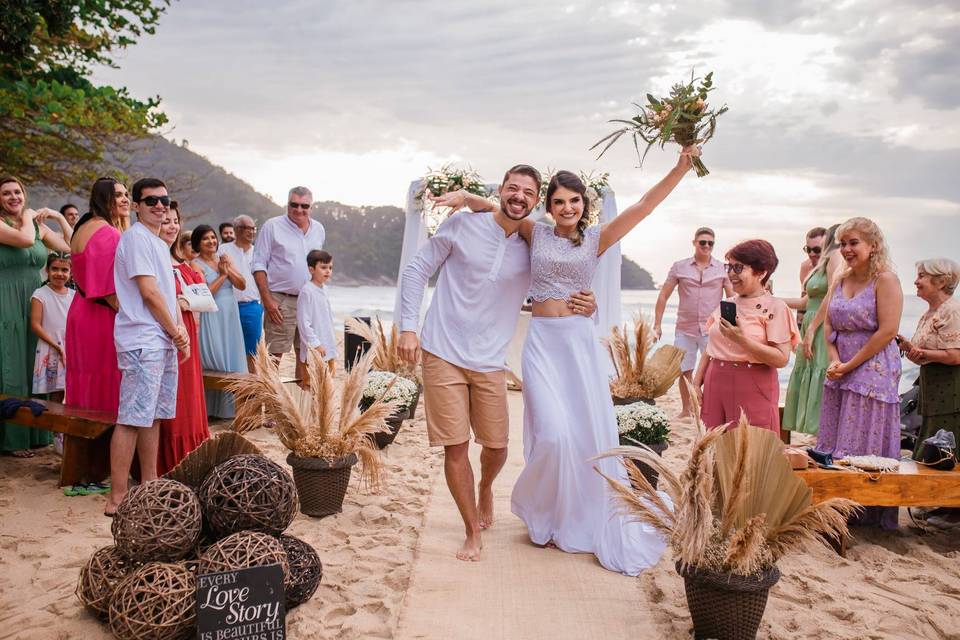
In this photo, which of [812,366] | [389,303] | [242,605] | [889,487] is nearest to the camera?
[242,605]

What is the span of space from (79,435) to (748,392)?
407 cm

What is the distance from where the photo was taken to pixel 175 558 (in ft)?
9.62

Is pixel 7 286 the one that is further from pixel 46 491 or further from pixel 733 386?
pixel 733 386

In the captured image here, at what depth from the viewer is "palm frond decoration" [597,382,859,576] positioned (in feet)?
9.34

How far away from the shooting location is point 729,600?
2.90 metres

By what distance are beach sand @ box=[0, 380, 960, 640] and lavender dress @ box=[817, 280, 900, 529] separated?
0.52m

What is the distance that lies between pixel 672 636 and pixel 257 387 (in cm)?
304

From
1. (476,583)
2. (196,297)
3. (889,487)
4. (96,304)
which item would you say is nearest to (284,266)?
(196,297)

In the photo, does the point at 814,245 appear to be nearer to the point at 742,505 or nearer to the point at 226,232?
the point at 742,505

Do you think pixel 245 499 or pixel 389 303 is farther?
pixel 389 303

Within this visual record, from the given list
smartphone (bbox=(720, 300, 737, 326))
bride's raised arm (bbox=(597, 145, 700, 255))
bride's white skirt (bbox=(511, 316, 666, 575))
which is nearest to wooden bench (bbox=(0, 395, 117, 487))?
bride's white skirt (bbox=(511, 316, 666, 575))

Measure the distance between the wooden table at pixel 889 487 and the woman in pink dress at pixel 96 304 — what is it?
14.0ft

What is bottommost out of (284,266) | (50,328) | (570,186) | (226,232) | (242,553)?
(242,553)

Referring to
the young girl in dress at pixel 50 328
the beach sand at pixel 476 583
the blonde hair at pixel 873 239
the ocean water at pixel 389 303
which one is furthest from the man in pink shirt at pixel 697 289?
the ocean water at pixel 389 303
